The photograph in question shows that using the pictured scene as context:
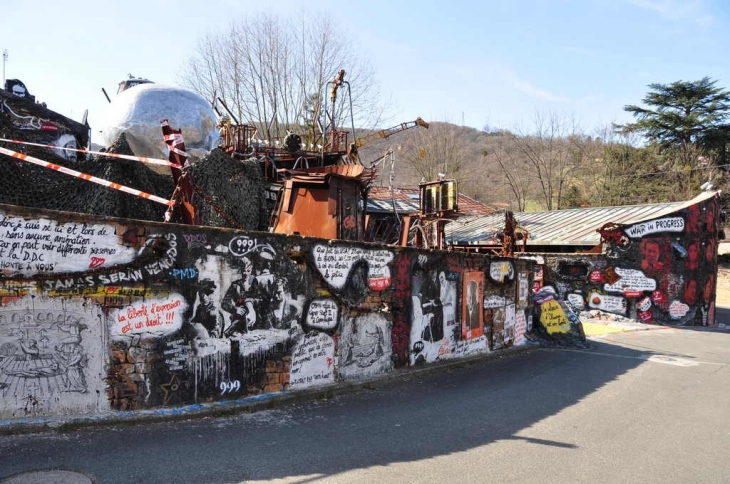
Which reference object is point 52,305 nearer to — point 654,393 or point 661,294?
point 654,393

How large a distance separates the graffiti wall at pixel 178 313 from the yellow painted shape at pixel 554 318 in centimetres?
690

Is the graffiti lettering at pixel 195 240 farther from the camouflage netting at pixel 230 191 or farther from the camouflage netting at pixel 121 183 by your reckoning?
the camouflage netting at pixel 230 191

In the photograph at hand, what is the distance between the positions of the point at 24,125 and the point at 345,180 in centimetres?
676

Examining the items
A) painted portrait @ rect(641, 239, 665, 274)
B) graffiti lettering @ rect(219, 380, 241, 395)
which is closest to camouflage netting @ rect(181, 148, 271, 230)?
graffiti lettering @ rect(219, 380, 241, 395)

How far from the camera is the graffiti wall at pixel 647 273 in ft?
71.9

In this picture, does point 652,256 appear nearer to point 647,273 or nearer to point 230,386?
point 647,273

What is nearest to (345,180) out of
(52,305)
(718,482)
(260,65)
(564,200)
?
(52,305)

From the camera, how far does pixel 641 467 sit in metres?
5.33

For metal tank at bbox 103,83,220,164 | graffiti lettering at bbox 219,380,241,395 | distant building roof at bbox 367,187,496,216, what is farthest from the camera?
distant building roof at bbox 367,187,496,216

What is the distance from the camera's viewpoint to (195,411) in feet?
19.5

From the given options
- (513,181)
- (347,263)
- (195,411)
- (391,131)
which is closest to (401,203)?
(391,131)

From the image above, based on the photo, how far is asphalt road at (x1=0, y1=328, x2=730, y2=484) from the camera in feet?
15.2

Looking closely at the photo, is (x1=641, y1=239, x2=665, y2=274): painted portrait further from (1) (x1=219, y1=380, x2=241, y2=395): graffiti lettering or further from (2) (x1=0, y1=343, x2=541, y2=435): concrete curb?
(1) (x1=219, y1=380, x2=241, y2=395): graffiti lettering

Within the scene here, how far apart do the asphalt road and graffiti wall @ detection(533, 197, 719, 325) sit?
1314 cm
